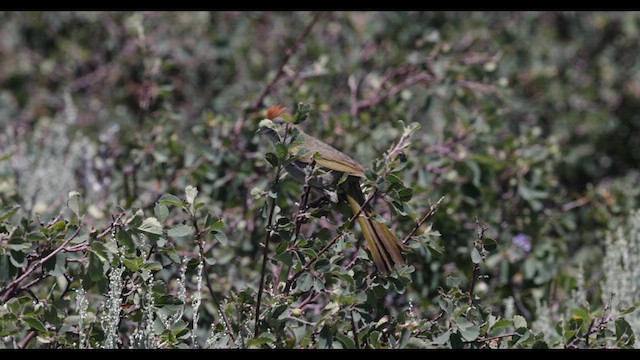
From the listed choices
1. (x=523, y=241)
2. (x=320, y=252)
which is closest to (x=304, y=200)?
(x=320, y=252)

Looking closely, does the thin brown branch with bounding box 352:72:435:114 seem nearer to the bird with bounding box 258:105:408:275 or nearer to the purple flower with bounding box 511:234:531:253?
the purple flower with bounding box 511:234:531:253

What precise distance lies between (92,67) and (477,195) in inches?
155

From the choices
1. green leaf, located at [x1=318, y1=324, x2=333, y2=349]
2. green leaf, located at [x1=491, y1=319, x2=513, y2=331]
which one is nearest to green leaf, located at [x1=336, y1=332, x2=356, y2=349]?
green leaf, located at [x1=318, y1=324, x2=333, y2=349]

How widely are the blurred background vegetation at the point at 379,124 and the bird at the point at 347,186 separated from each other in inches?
6.5

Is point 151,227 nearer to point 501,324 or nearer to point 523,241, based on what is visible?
point 501,324

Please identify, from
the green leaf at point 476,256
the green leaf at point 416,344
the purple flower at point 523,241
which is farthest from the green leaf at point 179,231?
the purple flower at point 523,241

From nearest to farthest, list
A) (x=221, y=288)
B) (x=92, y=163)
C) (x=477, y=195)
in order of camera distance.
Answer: (x=221, y=288), (x=477, y=195), (x=92, y=163)

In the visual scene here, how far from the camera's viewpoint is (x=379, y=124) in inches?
192

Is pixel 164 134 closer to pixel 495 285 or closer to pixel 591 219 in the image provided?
pixel 495 285

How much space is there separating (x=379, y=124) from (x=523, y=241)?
1002 millimetres

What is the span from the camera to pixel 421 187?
4340mm

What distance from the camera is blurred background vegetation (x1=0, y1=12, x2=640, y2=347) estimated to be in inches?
172

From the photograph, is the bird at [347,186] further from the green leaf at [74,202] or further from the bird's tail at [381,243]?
the green leaf at [74,202]
